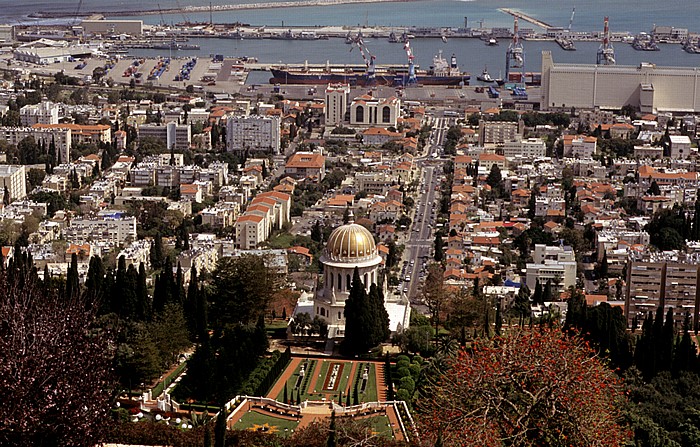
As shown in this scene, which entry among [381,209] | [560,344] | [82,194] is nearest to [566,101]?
[381,209]

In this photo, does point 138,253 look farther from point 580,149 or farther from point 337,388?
point 580,149

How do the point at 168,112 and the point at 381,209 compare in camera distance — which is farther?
the point at 168,112

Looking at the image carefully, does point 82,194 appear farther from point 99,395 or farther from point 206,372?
point 99,395

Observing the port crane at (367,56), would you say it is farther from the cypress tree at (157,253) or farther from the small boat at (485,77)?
the cypress tree at (157,253)

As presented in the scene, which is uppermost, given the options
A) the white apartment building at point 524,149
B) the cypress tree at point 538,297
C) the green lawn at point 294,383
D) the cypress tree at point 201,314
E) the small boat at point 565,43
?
the small boat at point 565,43

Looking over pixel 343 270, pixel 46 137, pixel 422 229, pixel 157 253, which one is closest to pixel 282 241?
pixel 422 229

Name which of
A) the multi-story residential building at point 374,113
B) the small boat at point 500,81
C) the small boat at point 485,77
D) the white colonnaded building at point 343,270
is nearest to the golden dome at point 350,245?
the white colonnaded building at point 343,270
